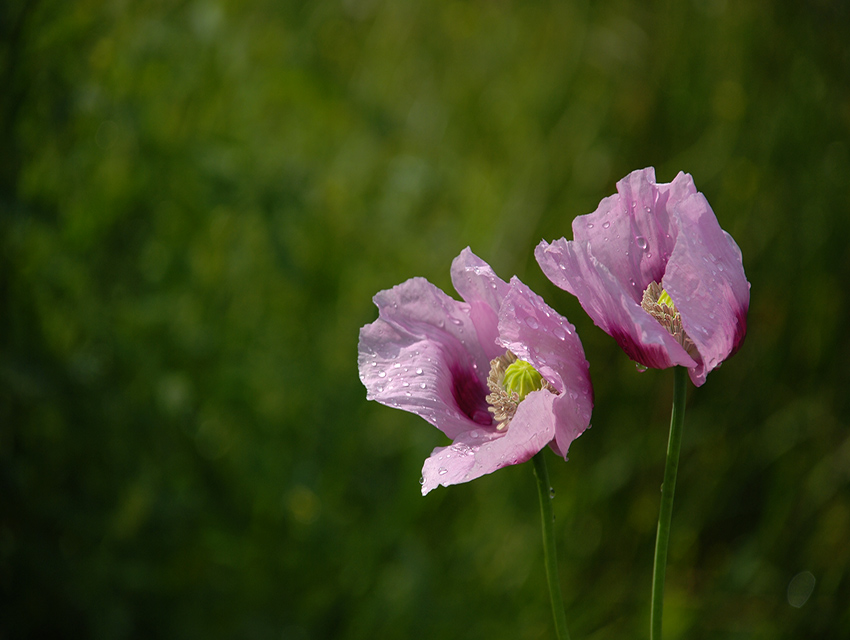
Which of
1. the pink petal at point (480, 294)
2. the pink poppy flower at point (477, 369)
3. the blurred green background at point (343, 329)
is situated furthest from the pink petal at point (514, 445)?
the blurred green background at point (343, 329)

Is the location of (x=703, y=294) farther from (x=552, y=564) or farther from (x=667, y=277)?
(x=552, y=564)

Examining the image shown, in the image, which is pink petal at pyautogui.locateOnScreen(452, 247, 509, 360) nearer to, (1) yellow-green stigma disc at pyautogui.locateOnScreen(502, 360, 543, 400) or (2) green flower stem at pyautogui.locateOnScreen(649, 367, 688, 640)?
(1) yellow-green stigma disc at pyautogui.locateOnScreen(502, 360, 543, 400)

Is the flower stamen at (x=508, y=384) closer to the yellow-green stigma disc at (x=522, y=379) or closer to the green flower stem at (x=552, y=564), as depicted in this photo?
the yellow-green stigma disc at (x=522, y=379)

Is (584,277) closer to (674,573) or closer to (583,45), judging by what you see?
(674,573)

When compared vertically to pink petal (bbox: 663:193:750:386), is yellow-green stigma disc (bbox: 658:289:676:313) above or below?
below

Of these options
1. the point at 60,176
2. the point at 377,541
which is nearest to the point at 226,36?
the point at 60,176

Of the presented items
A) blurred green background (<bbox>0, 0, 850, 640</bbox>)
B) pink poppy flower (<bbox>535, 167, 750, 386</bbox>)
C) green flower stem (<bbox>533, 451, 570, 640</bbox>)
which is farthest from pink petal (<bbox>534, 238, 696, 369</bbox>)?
blurred green background (<bbox>0, 0, 850, 640</bbox>)

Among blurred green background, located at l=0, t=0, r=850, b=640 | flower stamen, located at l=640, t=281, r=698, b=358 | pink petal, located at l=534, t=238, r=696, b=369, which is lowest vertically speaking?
blurred green background, located at l=0, t=0, r=850, b=640
